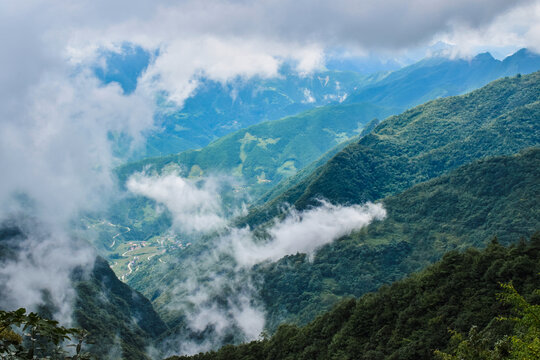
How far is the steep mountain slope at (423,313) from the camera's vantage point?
89500 millimetres

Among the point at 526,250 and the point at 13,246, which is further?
the point at 13,246

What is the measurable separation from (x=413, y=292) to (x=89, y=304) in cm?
14980

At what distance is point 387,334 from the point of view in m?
106

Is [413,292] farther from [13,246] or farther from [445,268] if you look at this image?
[13,246]

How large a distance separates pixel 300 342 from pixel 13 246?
152244 millimetres

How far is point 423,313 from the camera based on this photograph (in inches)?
4134

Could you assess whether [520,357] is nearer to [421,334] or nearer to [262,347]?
[421,334]

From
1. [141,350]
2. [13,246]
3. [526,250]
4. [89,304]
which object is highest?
[13,246]

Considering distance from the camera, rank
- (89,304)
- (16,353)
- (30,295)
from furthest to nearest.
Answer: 1. (89,304)
2. (30,295)
3. (16,353)

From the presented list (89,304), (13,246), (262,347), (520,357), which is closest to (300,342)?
(262,347)

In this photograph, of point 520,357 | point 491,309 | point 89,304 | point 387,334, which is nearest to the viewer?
point 520,357

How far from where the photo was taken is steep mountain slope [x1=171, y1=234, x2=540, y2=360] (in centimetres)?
8950

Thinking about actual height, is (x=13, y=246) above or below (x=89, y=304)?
above

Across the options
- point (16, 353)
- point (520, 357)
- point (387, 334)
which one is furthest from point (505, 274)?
point (16, 353)
